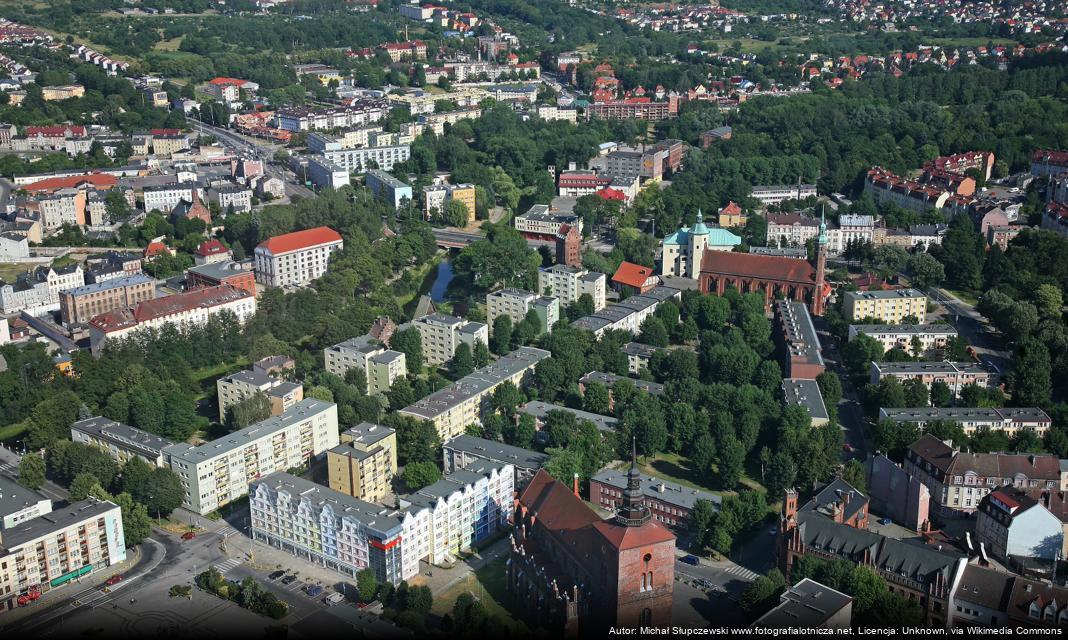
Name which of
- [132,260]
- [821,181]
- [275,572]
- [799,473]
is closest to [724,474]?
[799,473]

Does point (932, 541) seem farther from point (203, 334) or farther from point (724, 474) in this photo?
point (203, 334)

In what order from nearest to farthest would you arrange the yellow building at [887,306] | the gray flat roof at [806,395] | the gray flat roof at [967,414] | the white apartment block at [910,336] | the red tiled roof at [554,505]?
the red tiled roof at [554,505] → the gray flat roof at [967,414] → the gray flat roof at [806,395] → the white apartment block at [910,336] → the yellow building at [887,306]

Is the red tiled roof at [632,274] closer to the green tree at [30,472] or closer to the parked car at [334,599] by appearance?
the parked car at [334,599]

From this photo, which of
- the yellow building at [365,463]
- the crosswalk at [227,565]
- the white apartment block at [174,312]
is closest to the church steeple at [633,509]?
the yellow building at [365,463]

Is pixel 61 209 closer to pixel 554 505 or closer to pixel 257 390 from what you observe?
pixel 257 390

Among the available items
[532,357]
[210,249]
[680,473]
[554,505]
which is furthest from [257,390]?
[210,249]

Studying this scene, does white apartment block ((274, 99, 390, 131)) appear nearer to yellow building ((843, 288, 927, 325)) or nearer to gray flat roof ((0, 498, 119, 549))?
yellow building ((843, 288, 927, 325))
